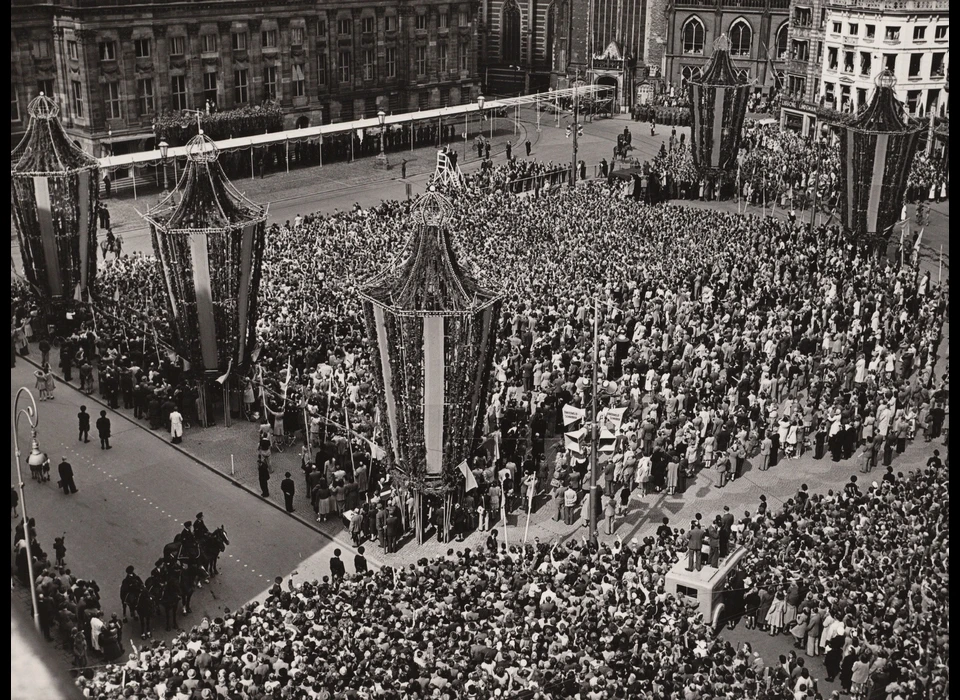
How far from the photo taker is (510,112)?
8300 centimetres

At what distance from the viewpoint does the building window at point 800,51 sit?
72875 millimetres

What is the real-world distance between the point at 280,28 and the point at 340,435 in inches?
1698

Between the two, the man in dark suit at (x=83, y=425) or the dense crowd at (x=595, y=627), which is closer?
the dense crowd at (x=595, y=627)

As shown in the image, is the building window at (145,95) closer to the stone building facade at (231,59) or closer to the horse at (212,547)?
the stone building facade at (231,59)

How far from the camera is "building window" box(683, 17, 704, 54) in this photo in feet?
273

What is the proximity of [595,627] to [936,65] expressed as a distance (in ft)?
174

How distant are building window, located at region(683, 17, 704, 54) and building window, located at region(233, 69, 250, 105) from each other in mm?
32224

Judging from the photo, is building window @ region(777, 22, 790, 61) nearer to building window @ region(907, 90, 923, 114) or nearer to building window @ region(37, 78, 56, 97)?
building window @ region(907, 90, 923, 114)

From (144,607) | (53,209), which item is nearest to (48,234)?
(53,209)

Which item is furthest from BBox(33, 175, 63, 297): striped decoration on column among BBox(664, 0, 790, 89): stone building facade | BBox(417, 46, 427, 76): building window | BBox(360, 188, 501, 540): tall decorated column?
BBox(664, 0, 790, 89): stone building facade

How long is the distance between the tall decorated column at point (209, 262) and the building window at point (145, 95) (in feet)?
101

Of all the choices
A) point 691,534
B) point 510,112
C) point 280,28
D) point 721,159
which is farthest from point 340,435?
point 510,112

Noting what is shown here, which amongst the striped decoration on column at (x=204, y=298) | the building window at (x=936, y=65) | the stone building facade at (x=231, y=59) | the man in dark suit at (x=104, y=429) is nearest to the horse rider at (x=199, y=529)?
the man in dark suit at (x=104, y=429)

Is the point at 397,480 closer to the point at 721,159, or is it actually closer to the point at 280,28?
the point at 721,159
